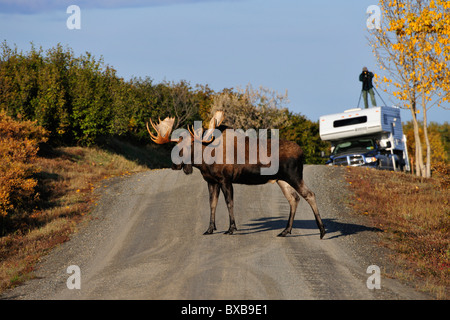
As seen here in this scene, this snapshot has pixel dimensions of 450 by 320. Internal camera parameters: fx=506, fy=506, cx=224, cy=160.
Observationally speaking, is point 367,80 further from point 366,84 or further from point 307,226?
point 307,226

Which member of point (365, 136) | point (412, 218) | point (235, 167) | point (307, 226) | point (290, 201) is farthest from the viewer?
point (365, 136)

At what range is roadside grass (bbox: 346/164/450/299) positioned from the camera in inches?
404

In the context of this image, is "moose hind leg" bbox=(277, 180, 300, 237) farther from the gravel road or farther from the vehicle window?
the vehicle window

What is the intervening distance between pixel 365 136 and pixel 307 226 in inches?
614

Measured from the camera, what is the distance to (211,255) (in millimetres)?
10422

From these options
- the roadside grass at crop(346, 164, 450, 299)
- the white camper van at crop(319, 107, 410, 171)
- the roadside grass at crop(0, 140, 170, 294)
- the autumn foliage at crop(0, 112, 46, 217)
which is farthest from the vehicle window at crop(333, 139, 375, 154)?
the autumn foliage at crop(0, 112, 46, 217)

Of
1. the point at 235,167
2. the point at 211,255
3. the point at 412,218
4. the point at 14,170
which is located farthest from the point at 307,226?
the point at 14,170

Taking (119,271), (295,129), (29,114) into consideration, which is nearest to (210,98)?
(295,129)

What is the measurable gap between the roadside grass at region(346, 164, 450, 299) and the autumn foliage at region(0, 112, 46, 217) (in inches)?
457

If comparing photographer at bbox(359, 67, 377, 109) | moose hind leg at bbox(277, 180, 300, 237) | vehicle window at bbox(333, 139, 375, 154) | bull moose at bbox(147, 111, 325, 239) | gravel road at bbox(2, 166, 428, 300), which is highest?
photographer at bbox(359, 67, 377, 109)

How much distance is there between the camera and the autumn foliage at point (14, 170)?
17.0m
